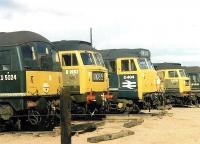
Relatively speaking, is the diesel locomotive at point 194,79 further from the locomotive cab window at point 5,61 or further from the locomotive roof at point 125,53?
the locomotive cab window at point 5,61

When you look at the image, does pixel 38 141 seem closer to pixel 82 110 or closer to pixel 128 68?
pixel 82 110

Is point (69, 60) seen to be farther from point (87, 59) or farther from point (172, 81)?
point (172, 81)

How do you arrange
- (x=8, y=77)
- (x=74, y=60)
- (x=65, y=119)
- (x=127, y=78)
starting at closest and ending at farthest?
(x=65, y=119) → (x=8, y=77) → (x=74, y=60) → (x=127, y=78)

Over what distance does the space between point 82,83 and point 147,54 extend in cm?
654

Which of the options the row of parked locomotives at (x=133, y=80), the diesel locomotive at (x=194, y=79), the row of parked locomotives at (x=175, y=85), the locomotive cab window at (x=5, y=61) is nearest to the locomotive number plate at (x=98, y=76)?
the row of parked locomotives at (x=133, y=80)

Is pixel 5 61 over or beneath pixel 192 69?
beneath

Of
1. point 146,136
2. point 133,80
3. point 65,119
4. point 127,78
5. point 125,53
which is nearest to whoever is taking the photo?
point 65,119

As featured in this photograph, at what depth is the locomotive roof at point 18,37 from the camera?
16250 millimetres

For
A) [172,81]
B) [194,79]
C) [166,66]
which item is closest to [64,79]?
[172,81]

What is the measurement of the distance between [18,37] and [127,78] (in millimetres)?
8598

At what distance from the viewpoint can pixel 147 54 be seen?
2512 cm

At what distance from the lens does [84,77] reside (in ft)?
64.3

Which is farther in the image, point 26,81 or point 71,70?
point 71,70

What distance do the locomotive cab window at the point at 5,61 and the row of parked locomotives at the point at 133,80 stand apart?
8.42 metres
